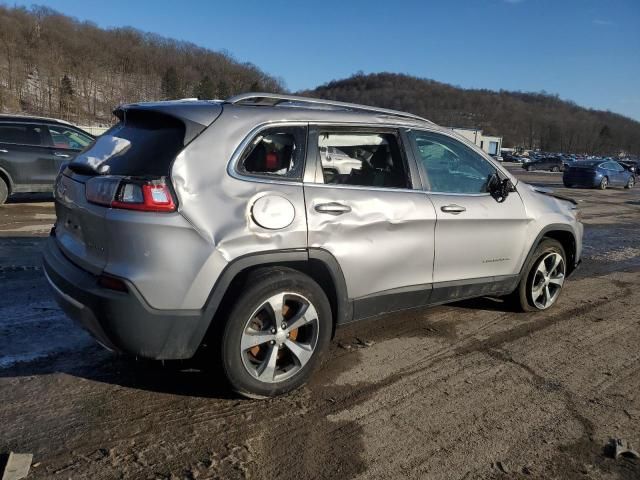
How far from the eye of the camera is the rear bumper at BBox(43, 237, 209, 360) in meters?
2.84

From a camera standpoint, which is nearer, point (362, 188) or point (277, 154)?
point (277, 154)

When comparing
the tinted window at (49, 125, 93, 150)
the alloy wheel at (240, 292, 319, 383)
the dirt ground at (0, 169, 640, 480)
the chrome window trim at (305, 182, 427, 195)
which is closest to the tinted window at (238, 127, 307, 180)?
the chrome window trim at (305, 182, 427, 195)

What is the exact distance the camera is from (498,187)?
456 cm

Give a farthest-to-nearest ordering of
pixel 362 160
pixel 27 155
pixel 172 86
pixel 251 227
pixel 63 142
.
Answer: pixel 172 86, pixel 63 142, pixel 27 155, pixel 362 160, pixel 251 227

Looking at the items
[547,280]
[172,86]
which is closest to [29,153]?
[547,280]

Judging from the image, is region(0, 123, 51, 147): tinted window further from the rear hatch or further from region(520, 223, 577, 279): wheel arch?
region(520, 223, 577, 279): wheel arch

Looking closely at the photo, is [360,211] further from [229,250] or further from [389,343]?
[389,343]

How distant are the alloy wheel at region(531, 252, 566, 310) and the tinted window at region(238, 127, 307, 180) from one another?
2795mm

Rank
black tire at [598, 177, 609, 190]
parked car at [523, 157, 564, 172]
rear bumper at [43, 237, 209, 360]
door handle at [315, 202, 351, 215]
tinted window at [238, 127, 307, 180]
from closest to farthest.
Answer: rear bumper at [43, 237, 209, 360] < tinted window at [238, 127, 307, 180] < door handle at [315, 202, 351, 215] < black tire at [598, 177, 609, 190] < parked car at [523, 157, 564, 172]

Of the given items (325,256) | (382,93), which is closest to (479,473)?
(325,256)

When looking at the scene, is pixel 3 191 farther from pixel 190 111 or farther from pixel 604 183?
pixel 604 183

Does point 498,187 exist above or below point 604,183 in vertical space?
above

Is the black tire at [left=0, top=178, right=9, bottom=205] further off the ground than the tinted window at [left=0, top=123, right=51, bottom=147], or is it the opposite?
the tinted window at [left=0, top=123, right=51, bottom=147]

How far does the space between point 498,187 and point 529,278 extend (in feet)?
3.34
